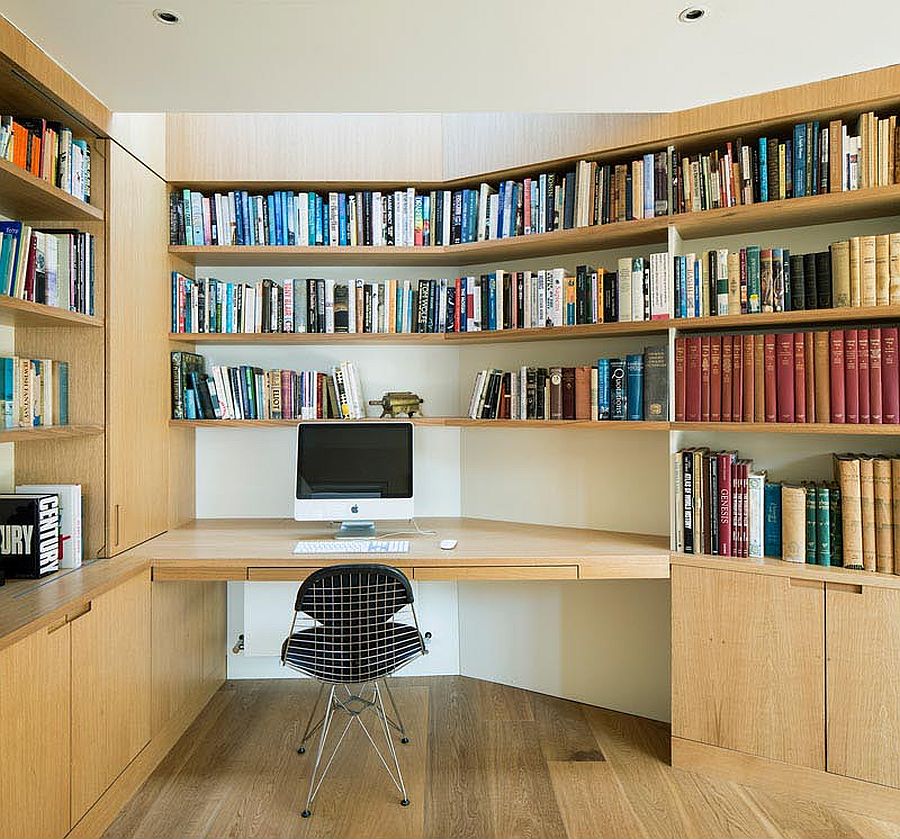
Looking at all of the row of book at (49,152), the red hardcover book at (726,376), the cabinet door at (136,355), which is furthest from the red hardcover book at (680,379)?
the row of book at (49,152)

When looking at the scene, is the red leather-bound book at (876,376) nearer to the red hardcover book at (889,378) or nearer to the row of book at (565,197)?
the red hardcover book at (889,378)

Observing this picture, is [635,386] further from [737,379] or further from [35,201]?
[35,201]

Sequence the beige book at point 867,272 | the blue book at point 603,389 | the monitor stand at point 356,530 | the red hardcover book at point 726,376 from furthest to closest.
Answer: the monitor stand at point 356,530 → the blue book at point 603,389 → the red hardcover book at point 726,376 → the beige book at point 867,272

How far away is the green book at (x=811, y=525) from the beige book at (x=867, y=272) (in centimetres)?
66

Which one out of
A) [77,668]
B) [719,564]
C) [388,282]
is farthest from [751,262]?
[77,668]

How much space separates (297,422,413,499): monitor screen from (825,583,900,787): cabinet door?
1.69 metres

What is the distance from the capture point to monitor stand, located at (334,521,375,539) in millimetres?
3197

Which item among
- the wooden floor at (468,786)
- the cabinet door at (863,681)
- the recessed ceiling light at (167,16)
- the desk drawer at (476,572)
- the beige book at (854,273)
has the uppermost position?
the recessed ceiling light at (167,16)

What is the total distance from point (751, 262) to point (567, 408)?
2.91 feet

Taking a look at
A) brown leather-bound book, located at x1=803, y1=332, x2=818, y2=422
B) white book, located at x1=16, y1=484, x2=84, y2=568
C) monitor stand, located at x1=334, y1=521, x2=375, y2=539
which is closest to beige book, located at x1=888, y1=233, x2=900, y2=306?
brown leather-bound book, located at x1=803, y1=332, x2=818, y2=422

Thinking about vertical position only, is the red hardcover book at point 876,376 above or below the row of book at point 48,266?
below

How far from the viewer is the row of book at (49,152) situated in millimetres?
2270

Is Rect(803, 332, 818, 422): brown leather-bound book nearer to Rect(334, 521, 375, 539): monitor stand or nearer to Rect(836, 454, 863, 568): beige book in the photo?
Rect(836, 454, 863, 568): beige book

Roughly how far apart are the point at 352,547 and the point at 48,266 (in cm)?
145
